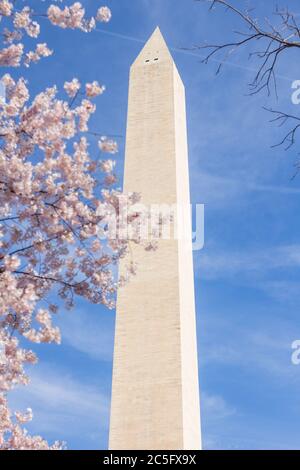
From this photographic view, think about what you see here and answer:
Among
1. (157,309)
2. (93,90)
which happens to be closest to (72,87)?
(93,90)

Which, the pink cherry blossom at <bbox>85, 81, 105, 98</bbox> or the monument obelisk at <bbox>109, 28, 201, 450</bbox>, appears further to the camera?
the monument obelisk at <bbox>109, 28, 201, 450</bbox>

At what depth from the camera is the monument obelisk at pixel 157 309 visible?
1283 cm

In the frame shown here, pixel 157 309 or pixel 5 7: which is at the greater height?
pixel 157 309

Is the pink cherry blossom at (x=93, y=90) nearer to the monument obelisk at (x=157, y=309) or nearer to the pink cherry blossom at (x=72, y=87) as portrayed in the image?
the pink cherry blossom at (x=72, y=87)

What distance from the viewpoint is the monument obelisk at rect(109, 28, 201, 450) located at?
12828 mm

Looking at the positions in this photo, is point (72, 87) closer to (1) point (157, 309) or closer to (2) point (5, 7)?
(2) point (5, 7)

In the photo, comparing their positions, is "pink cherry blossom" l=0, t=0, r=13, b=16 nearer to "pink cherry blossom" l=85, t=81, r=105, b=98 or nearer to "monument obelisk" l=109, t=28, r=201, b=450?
"pink cherry blossom" l=85, t=81, r=105, b=98

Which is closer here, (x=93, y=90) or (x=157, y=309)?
(x=93, y=90)

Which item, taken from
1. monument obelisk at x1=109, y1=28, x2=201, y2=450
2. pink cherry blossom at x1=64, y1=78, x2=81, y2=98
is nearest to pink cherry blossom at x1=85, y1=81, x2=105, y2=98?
pink cherry blossom at x1=64, y1=78, x2=81, y2=98

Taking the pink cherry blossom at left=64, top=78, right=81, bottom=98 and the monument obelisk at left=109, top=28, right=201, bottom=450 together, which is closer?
the pink cherry blossom at left=64, top=78, right=81, bottom=98

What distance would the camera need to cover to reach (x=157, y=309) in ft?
45.9

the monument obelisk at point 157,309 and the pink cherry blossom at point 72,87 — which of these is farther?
the monument obelisk at point 157,309

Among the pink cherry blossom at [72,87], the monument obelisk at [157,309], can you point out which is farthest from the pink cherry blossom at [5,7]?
the monument obelisk at [157,309]
